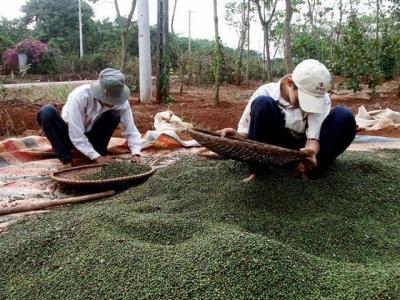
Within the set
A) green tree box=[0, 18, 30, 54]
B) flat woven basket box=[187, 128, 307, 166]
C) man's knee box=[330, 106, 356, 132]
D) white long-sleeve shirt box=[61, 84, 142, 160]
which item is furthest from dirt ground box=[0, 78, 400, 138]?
green tree box=[0, 18, 30, 54]

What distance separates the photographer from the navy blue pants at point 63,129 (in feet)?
9.85

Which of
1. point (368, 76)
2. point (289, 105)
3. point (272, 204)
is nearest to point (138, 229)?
point (272, 204)

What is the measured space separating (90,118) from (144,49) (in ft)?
12.1

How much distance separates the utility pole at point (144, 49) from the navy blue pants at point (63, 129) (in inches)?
137

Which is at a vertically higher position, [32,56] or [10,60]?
[32,56]

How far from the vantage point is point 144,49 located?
6578mm

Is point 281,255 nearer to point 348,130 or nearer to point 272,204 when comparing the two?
point 272,204

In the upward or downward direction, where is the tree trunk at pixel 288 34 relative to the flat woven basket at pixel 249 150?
upward

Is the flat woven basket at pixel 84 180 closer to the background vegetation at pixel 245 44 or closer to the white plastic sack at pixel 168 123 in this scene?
the white plastic sack at pixel 168 123

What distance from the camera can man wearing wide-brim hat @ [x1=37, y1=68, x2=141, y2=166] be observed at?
2.88 metres

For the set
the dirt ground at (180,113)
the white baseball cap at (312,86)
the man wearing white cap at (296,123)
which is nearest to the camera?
the white baseball cap at (312,86)

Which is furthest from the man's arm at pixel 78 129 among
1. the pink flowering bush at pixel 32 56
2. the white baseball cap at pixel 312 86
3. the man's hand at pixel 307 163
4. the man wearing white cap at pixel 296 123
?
the pink flowering bush at pixel 32 56

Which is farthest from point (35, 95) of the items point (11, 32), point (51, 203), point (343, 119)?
point (11, 32)

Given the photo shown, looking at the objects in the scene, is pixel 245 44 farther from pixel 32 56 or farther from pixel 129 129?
pixel 129 129
